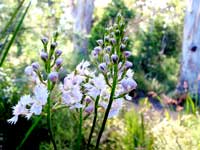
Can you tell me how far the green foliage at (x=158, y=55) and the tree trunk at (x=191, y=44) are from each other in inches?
79.7

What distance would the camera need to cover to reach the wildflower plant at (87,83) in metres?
0.87

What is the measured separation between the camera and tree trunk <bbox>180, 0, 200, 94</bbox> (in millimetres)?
5703

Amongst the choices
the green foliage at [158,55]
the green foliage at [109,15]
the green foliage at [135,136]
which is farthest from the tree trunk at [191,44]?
the green foliage at [135,136]

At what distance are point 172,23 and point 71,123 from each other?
846 centimetres

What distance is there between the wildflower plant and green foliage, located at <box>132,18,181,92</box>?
7277 millimetres

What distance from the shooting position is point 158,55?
9352mm

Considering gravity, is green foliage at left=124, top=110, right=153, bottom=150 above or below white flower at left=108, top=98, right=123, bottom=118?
below

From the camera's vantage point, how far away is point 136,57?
8.82m

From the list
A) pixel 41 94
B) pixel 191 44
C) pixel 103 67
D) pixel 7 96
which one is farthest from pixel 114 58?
pixel 191 44

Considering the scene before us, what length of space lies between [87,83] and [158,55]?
8.54 metres

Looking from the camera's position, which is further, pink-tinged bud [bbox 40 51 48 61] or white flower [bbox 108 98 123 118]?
white flower [bbox 108 98 123 118]

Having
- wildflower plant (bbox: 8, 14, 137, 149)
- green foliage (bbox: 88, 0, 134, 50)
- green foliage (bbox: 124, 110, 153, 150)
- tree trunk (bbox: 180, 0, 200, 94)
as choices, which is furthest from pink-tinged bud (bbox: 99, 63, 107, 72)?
green foliage (bbox: 88, 0, 134, 50)

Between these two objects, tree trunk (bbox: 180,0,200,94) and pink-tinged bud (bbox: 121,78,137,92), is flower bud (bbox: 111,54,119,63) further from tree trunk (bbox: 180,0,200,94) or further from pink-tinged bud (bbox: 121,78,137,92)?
tree trunk (bbox: 180,0,200,94)

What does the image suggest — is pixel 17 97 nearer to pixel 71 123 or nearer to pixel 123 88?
pixel 71 123
